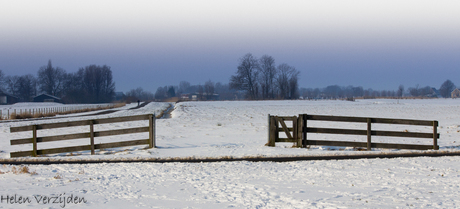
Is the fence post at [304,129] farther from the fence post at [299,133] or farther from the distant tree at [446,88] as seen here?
the distant tree at [446,88]

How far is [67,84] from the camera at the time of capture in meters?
131

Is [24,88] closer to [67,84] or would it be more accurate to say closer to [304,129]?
[67,84]

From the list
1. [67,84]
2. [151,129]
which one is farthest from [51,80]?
[151,129]

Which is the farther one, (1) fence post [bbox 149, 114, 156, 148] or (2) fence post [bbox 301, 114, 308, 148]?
(1) fence post [bbox 149, 114, 156, 148]

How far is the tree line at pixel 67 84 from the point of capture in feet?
414

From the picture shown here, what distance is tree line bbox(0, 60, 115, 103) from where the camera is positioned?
126m

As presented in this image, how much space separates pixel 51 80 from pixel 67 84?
586 cm

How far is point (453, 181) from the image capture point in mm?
6988

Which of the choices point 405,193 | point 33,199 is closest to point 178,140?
point 33,199

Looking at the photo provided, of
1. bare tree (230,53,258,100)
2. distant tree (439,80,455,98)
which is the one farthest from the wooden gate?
distant tree (439,80,455,98)

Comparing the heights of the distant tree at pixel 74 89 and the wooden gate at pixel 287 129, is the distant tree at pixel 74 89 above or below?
above

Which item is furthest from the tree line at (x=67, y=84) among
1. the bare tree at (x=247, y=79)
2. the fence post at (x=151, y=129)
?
the fence post at (x=151, y=129)

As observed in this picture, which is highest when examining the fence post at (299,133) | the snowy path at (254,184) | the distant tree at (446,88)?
the distant tree at (446,88)

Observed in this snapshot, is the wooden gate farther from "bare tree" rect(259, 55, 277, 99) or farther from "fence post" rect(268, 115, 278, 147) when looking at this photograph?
"bare tree" rect(259, 55, 277, 99)
